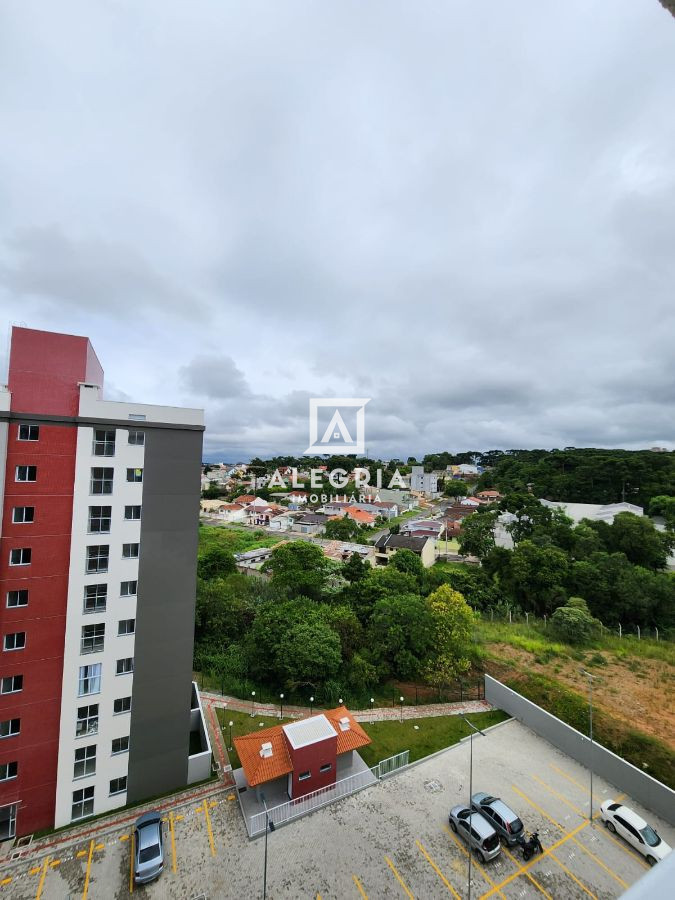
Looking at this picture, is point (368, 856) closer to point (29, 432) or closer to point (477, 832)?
→ point (477, 832)

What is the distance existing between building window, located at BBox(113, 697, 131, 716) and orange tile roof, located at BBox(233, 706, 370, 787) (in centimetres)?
388

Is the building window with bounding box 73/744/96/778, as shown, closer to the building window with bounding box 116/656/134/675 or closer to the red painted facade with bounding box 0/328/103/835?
the red painted facade with bounding box 0/328/103/835

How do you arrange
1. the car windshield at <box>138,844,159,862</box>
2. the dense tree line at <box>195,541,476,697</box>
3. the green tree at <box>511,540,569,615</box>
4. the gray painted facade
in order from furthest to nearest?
the green tree at <box>511,540,569,615</box>, the dense tree line at <box>195,541,476,697</box>, the gray painted facade, the car windshield at <box>138,844,159,862</box>

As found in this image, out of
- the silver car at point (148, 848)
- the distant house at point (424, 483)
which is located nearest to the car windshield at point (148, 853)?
the silver car at point (148, 848)

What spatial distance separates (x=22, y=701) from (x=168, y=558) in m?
5.32

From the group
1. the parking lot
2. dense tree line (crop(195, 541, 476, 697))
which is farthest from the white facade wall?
dense tree line (crop(195, 541, 476, 697))

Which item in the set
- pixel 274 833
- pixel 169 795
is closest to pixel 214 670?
pixel 169 795

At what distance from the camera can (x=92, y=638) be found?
12.9 meters

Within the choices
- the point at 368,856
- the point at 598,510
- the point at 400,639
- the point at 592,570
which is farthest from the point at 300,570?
the point at 598,510

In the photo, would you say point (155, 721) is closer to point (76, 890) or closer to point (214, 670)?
point (76, 890)

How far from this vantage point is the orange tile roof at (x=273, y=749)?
13.2 metres

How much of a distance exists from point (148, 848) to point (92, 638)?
224 inches

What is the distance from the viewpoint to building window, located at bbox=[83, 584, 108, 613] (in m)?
12.8

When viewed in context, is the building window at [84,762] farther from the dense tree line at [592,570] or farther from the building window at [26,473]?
the dense tree line at [592,570]
